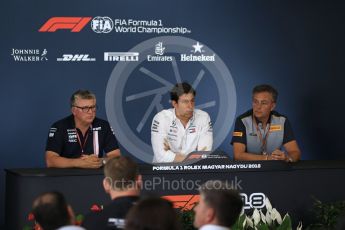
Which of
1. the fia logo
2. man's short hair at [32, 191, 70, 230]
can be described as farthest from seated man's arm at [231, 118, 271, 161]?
man's short hair at [32, 191, 70, 230]

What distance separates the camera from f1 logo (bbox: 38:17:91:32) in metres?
7.48

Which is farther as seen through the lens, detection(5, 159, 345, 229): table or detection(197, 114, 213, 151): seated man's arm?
detection(197, 114, 213, 151): seated man's arm

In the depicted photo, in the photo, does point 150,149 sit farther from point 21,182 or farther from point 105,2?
point 21,182

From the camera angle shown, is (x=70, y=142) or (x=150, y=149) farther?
(x=150, y=149)

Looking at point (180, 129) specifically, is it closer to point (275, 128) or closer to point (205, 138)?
point (205, 138)

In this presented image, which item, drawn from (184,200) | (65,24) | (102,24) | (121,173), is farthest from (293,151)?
(121,173)

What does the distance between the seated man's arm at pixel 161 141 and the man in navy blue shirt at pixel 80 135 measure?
1.20 feet

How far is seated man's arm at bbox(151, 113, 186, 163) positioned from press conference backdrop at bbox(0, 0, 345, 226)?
96cm

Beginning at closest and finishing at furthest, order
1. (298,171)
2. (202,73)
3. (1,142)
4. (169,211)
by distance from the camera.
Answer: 1. (169,211)
2. (298,171)
3. (1,142)
4. (202,73)

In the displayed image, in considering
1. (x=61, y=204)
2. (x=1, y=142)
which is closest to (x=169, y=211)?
(x=61, y=204)

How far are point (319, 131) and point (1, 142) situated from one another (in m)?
3.38

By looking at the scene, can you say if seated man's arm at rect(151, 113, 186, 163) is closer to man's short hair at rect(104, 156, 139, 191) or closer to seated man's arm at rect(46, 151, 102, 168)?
seated man's arm at rect(46, 151, 102, 168)

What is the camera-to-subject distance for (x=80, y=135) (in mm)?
6438

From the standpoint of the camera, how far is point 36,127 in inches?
298
